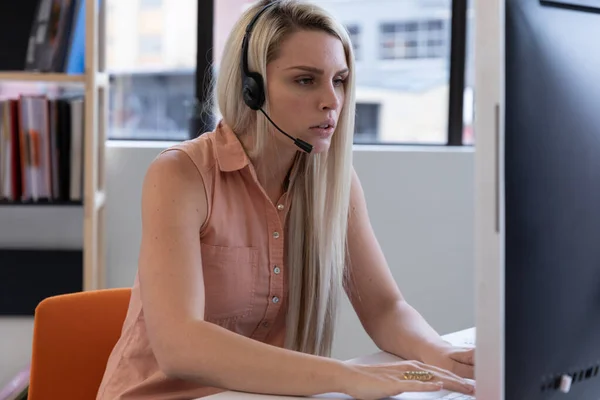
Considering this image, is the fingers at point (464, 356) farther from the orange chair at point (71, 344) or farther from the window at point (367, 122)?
the window at point (367, 122)

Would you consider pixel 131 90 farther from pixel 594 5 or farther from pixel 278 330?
pixel 594 5

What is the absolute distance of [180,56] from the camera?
9.59 feet

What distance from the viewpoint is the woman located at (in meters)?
1.29

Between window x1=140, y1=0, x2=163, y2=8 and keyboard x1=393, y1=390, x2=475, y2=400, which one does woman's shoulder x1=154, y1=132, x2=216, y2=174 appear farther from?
window x1=140, y1=0, x2=163, y2=8

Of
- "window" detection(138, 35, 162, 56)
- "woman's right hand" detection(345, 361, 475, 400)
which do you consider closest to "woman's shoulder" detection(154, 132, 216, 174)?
"woman's right hand" detection(345, 361, 475, 400)

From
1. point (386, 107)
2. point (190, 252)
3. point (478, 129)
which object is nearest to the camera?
point (478, 129)

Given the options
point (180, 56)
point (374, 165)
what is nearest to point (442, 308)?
point (374, 165)

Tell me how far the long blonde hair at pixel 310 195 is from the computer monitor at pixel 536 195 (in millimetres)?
636

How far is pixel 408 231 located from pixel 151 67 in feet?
3.45

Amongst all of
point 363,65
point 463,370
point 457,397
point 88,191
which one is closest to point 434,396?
point 457,397

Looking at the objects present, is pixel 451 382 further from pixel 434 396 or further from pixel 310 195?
pixel 310 195

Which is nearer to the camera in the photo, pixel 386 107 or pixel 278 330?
pixel 278 330

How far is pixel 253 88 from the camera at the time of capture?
1.42 m

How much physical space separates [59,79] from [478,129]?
6.07 feet
